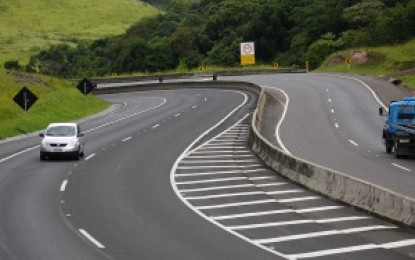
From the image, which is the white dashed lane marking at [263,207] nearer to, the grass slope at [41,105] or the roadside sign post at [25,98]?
the roadside sign post at [25,98]

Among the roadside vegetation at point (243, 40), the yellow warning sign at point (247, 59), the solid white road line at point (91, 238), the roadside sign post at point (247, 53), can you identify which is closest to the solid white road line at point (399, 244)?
the solid white road line at point (91, 238)

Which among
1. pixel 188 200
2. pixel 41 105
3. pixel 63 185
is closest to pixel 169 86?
pixel 41 105

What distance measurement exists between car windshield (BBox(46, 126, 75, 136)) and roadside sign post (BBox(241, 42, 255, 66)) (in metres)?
69.5

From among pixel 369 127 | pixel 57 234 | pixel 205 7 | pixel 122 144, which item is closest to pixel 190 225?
pixel 57 234

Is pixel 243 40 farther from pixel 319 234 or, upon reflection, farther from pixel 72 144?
pixel 319 234

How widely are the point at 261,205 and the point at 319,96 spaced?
41.9 m

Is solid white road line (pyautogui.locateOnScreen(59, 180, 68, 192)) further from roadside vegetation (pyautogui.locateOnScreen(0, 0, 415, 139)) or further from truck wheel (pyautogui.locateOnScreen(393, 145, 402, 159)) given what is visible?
roadside vegetation (pyautogui.locateOnScreen(0, 0, 415, 139))

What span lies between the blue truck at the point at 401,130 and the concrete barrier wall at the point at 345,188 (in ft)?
18.7

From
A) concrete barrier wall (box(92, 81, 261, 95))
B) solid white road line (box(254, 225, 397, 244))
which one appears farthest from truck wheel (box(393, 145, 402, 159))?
concrete barrier wall (box(92, 81, 261, 95))

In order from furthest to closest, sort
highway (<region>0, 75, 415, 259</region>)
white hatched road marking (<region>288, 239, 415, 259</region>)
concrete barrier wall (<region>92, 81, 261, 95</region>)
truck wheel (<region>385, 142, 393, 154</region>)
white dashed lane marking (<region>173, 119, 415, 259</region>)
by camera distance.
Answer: concrete barrier wall (<region>92, 81, 261, 95</region>) → truck wheel (<region>385, 142, 393, 154</region>) → white dashed lane marking (<region>173, 119, 415, 259</region>) → highway (<region>0, 75, 415, 259</region>) → white hatched road marking (<region>288, 239, 415, 259</region>)

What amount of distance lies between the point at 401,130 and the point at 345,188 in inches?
479

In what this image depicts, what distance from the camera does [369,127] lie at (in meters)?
43.8

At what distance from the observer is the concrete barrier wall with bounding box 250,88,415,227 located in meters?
16.8

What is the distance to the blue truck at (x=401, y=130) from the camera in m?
31.1
